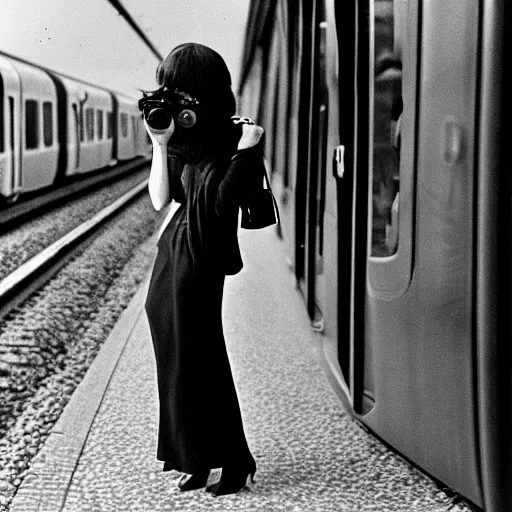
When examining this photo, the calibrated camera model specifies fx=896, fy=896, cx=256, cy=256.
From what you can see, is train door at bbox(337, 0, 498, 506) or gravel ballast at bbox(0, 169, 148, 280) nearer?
train door at bbox(337, 0, 498, 506)

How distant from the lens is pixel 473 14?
2.07 metres

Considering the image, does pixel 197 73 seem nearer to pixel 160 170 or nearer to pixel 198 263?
pixel 160 170

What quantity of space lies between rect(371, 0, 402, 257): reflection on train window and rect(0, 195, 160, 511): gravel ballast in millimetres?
1324

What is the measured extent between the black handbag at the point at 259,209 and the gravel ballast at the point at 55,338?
1.08m

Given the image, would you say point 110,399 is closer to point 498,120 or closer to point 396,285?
point 396,285

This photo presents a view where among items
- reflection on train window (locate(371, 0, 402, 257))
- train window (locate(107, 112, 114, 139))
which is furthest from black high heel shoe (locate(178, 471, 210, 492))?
train window (locate(107, 112, 114, 139))

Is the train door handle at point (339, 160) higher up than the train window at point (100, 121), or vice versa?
the train window at point (100, 121)

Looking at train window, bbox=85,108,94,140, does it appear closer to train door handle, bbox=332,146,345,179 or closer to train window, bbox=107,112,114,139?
train window, bbox=107,112,114,139

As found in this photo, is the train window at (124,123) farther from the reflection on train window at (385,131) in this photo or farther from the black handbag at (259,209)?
the black handbag at (259,209)

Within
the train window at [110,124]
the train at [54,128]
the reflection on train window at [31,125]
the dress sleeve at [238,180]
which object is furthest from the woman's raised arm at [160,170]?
the train window at [110,124]

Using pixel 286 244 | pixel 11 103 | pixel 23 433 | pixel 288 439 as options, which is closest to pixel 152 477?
pixel 288 439

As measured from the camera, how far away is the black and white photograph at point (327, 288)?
2105mm

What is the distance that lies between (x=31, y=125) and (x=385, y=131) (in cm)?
247

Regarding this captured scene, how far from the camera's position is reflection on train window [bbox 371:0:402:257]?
2512mm
